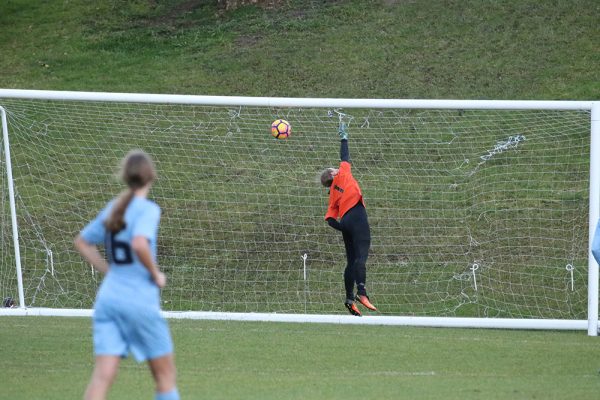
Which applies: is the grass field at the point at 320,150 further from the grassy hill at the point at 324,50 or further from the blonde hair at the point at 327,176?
the blonde hair at the point at 327,176

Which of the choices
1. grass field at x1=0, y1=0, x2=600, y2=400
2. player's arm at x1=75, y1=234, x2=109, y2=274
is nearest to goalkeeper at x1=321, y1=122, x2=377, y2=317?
grass field at x1=0, y1=0, x2=600, y2=400

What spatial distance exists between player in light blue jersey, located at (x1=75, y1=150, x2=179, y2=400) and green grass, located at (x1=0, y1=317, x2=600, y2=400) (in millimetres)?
2213

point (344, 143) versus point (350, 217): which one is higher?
point (344, 143)

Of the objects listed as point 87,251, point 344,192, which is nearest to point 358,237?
point 344,192

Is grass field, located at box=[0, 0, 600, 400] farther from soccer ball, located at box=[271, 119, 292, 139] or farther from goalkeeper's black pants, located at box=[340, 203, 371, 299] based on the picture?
soccer ball, located at box=[271, 119, 292, 139]

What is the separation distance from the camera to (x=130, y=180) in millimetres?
5559

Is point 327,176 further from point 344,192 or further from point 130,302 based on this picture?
point 130,302

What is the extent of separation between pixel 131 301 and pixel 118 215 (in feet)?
1.65

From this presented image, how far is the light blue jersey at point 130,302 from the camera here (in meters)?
5.52

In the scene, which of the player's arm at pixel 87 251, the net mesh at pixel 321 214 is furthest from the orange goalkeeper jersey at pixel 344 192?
the player's arm at pixel 87 251

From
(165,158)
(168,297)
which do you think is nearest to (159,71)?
(165,158)

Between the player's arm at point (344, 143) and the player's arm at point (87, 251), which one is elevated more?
the player's arm at point (344, 143)

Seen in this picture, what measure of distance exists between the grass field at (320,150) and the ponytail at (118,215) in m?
2.64

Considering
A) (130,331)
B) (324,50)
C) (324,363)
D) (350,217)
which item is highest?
(324,50)
